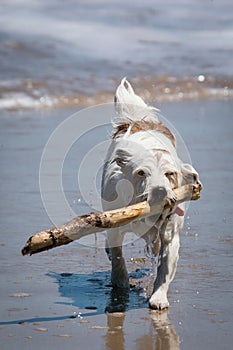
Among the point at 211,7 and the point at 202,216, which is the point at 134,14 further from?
the point at 202,216

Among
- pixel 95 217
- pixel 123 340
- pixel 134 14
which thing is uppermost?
pixel 134 14

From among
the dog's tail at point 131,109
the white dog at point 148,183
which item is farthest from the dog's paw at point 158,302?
the dog's tail at point 131,109

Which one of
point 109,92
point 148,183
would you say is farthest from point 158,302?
point 109,92

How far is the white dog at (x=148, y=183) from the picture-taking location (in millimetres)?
4660

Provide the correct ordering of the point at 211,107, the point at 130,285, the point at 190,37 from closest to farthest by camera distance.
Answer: the point at 130,285 < the point at 211,107 < the point at 190,37

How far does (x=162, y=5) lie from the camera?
81.5 ft

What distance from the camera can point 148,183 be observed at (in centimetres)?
461

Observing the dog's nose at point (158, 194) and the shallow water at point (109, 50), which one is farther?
the shallow water at point (109, 50)

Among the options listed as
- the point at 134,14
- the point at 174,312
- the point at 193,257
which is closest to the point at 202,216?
the point at 193,257

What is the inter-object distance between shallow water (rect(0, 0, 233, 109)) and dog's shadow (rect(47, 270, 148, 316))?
829 centimetres

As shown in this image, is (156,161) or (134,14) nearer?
(156,161)

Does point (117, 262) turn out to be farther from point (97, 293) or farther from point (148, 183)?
point (148, 183)

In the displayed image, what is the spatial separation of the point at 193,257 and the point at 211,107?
8.35m

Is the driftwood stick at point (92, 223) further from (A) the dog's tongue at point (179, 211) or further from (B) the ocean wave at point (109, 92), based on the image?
(B) the ocean wave at point (109, 92)
